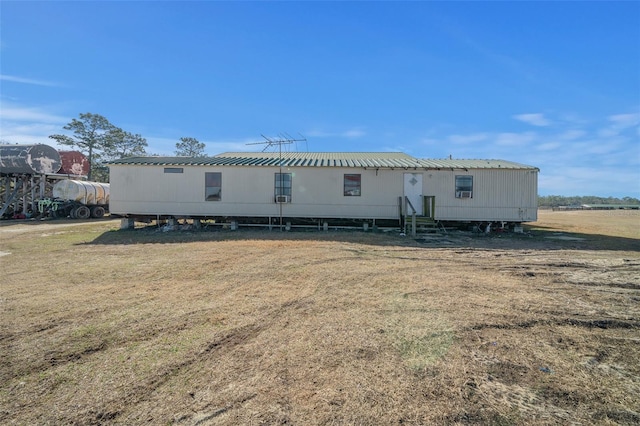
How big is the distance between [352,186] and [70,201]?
19172mm

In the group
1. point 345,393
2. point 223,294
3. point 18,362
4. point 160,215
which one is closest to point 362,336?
point 345,393

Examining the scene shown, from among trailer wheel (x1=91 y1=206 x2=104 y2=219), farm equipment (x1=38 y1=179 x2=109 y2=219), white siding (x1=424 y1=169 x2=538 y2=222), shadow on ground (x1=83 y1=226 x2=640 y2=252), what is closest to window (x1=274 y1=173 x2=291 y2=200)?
shadow on ground (x1=83 y1=226 x2=640 y2=252)

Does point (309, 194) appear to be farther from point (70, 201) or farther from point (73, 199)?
point (70, 201)

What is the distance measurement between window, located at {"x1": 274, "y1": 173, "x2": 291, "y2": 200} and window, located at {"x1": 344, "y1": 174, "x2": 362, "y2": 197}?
252 centimetres

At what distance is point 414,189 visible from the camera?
1453 centimetres

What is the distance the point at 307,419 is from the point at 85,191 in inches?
993

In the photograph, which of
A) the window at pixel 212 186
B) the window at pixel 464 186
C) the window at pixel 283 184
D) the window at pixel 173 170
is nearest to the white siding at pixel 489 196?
the window at pixel 464 186

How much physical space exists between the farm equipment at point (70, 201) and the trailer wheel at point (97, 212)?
0.17 m

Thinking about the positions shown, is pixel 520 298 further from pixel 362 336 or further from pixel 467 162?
pixel 467 162

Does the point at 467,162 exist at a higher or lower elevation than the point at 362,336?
higher

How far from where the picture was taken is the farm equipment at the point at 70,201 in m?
21.2

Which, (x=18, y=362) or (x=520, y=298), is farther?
(x=520, y=298)

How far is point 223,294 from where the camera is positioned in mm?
5113

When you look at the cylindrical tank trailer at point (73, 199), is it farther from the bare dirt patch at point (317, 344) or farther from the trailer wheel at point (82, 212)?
the bare dirt patch at point (317, 344)
